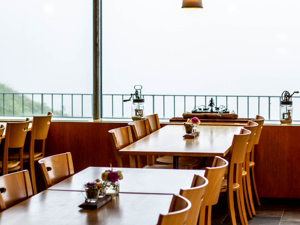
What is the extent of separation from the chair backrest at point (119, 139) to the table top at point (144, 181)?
2.61ft

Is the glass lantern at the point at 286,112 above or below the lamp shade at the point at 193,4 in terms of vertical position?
below

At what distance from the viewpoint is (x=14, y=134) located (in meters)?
4.28

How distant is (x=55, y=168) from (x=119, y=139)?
1.14 metres

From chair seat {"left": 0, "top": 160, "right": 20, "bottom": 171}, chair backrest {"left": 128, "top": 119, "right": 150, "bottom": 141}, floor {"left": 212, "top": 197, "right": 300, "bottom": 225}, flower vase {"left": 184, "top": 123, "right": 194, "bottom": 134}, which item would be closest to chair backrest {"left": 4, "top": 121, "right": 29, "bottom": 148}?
chair seat {"left": 0, "top": 160, "right": 20, "bottom": 171}

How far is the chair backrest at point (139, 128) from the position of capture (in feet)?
13.4

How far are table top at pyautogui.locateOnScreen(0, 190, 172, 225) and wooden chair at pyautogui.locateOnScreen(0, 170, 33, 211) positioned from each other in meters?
0.11

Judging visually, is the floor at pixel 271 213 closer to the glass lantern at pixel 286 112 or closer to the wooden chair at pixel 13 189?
the glass lantern at pixel 286 112

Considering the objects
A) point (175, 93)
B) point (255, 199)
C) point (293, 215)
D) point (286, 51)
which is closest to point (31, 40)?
point (175, 93)

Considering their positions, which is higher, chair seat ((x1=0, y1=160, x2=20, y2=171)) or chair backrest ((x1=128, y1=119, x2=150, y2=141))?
chair backrest ((x1=128, y1=119, x2=150, y2=141))

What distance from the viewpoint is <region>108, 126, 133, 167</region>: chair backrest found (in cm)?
340

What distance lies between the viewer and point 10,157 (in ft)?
15.3

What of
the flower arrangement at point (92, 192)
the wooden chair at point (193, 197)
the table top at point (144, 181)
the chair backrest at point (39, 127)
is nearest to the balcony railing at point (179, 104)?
the chair backrest at point (39, 127)

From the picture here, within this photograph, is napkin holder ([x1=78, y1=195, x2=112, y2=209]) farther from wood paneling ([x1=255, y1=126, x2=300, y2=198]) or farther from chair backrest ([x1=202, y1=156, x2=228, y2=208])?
wood paneling ([x1=255, y1=126, x2=300, y2=198])

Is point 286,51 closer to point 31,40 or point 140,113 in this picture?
point 140,113
